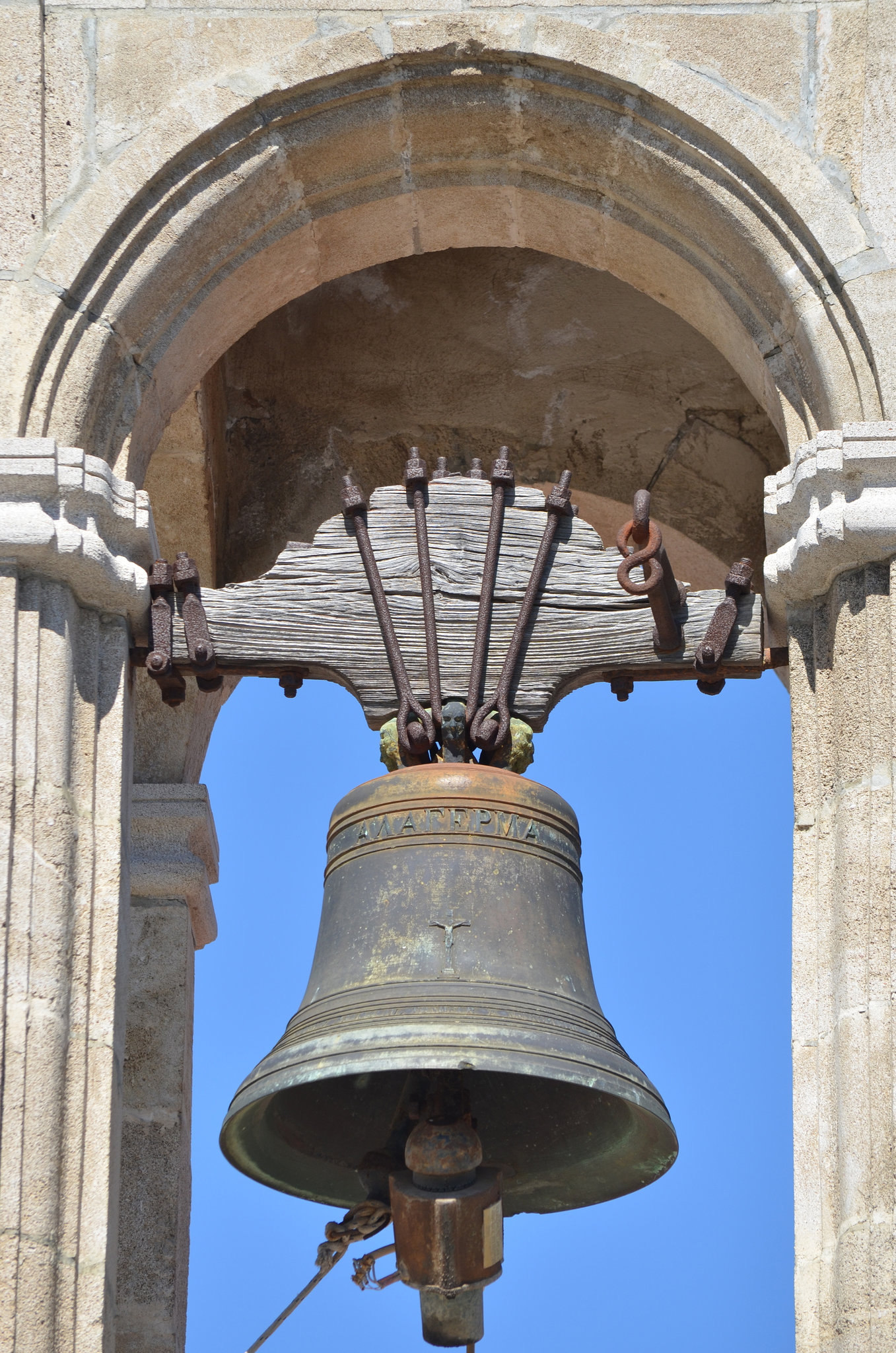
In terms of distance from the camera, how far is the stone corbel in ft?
23.3

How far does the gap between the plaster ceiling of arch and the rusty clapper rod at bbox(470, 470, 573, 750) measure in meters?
2.14

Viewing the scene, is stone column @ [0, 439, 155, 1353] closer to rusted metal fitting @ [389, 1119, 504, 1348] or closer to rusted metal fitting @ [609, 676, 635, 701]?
rusted metal fitting @ [389, 1119, 504, 1348]

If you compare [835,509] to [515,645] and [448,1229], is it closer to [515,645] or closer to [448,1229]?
[515,645]

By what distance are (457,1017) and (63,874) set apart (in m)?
0.80

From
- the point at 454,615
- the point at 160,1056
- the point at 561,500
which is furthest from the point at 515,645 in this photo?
the point at 160,1056

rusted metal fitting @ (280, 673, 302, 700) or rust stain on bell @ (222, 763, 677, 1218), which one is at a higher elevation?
rusted metal fitting @ (280, 673, 302, 700)

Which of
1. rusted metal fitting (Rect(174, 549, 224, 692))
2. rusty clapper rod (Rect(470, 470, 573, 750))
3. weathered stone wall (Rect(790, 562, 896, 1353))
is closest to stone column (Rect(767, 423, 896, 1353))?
weathered stone wall (Rect(790, 562, 896, 1353))

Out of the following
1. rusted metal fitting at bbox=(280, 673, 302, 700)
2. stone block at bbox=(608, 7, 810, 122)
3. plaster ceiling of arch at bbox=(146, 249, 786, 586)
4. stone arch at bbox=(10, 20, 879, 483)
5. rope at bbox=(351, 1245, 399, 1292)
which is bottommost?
rope at bbox=(351, 1245, 399, 1292)

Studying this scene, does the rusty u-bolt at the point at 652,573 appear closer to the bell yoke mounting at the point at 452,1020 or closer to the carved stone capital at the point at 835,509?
the bell yoke mounting at the point at 452,1020

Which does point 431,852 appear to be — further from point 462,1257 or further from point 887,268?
point 887,268

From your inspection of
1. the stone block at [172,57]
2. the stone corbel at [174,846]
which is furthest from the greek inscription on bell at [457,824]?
the stone corbel at [174,846]

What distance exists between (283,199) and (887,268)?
1331 mm

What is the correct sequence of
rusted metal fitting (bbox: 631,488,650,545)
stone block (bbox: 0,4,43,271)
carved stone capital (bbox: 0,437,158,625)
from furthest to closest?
stone block (bbox: 0,4,43,271) < rusted metal fitting (bbox: 631,488,650,545) < carved stone capital (bbox: 0,437,158,625)

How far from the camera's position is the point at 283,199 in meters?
5.61
